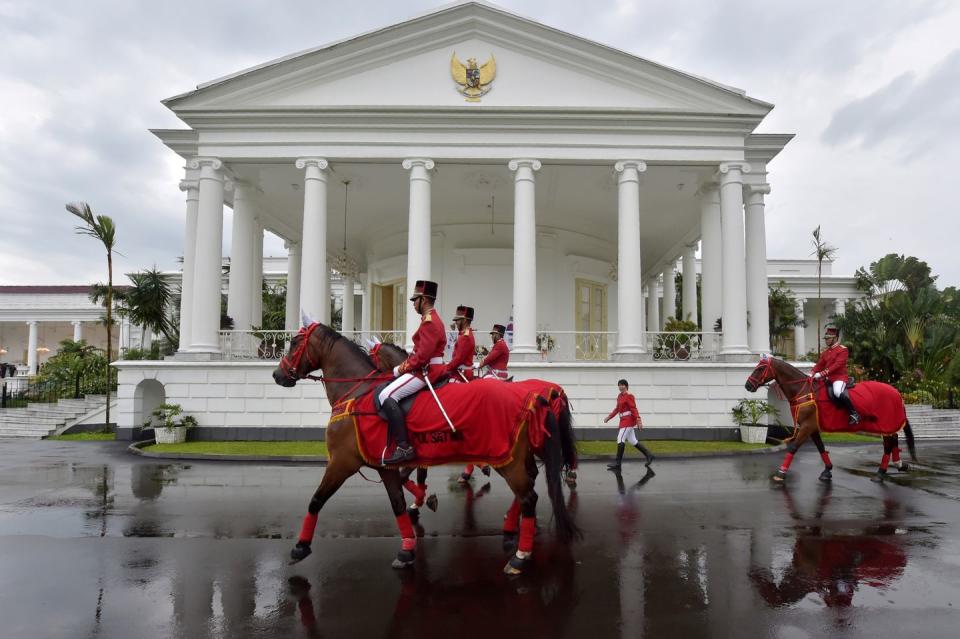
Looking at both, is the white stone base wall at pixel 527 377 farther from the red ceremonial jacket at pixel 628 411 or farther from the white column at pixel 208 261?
→ the red ceremonial jacket at pixel 628 411

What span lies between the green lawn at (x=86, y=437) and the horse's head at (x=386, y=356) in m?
14.1

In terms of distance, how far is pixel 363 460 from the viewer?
5.25 meters

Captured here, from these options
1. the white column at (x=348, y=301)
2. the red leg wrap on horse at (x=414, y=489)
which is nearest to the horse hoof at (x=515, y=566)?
the red leg wrap on horse at (x=414, y=489)

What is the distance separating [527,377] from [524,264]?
126 inches

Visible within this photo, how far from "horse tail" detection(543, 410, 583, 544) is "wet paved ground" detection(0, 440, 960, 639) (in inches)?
13.7

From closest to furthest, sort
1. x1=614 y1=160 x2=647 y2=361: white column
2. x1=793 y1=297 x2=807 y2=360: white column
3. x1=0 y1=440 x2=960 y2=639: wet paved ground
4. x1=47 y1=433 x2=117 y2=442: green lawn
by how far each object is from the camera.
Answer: x1=0 y1=440 x2=960 y2=639: wet paved ground, x1=614 y1=160 x2=647 y2=361: white column, x1=47 y1=433 x2=117 y2=442: green lawn, x1=793 y1=297 x2=807 y2=360: white column

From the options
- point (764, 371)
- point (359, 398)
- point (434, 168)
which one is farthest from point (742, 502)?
point (434, 168)

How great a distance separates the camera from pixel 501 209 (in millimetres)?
20625

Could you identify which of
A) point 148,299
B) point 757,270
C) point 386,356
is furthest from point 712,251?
point 148,299

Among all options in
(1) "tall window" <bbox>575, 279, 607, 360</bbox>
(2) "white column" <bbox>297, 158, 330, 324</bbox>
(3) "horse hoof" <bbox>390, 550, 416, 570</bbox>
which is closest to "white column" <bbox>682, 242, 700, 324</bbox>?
(1) "tall window" <bbox>575, 279, 607, 360</bbox>

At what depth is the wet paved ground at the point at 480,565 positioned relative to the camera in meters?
3.95

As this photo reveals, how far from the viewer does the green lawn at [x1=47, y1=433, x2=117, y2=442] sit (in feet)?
53.0

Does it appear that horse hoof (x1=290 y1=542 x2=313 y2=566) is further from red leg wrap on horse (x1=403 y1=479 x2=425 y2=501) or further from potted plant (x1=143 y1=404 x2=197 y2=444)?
potted plant (x1=143 y1=404 x2=197 y2=444)

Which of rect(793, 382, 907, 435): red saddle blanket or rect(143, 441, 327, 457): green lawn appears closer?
rect(793, 382, 907, 435): red saddle blanket
